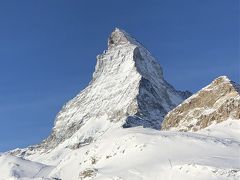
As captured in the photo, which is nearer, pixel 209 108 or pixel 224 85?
pixel 209 108

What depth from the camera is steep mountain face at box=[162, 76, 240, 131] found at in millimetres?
92375

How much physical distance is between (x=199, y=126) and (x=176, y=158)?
41.1 metres

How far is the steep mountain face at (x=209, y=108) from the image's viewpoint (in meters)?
92.4

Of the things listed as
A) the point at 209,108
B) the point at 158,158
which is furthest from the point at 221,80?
the point at 158,158

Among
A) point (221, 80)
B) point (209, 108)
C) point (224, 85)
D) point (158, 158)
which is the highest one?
point (221, 80)

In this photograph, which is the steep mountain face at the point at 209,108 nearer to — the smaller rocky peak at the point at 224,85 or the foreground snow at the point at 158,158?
the smaller rocky peak at the point at 224,85

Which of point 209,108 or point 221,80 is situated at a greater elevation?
point 221,80

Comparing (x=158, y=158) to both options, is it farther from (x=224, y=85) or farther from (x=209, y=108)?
(x=224, y=85)

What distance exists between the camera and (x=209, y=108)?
97875mm

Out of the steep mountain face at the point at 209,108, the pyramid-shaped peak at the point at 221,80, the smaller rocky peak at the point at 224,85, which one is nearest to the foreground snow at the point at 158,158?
the steep mountain face at the point at 209,108

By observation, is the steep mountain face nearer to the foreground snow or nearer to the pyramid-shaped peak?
the pyramid-shaped peak

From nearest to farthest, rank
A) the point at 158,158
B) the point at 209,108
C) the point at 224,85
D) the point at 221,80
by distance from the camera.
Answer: the point at 158,158, the point at 209,108, the point at 224,85, the point at 221,80

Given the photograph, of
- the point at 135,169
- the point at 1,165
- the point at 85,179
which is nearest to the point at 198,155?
the point at 135,169

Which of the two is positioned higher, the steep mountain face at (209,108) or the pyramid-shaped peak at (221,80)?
the pyramid-shaped peak at (221,80)
